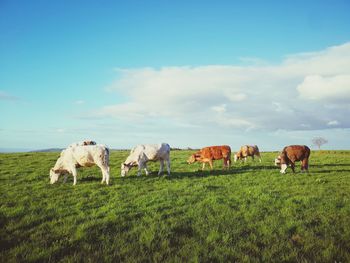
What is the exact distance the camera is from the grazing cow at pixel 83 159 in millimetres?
14664

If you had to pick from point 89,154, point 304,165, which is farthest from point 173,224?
point 304,165

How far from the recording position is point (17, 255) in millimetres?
6008

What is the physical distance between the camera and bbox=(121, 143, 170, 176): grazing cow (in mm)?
18312

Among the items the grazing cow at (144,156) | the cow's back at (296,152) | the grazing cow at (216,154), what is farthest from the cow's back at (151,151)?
the cow's back at (296,152)

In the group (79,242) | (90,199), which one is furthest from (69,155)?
(79,242)

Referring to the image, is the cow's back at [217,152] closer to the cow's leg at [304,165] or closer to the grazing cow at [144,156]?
the grazing cow at [144,156]

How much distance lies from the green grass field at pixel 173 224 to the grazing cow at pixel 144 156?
465cm

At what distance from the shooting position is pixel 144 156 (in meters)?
18.5

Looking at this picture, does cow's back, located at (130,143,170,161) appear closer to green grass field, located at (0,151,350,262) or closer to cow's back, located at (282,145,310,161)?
green grass field, located at (0,151,350,262)

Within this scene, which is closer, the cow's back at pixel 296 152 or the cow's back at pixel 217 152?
the cow's back at pixel 296 152

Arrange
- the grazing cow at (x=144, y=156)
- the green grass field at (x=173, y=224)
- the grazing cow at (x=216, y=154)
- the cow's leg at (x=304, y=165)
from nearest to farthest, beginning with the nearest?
the green grass field at (x=173, y=224) < the grazing cow at (x=144, y=156) < the cow's leg at (x=304, y=165) < the grazing cow at (x=216, y=154)

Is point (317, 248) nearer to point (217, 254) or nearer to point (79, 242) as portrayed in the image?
point (217, 254)

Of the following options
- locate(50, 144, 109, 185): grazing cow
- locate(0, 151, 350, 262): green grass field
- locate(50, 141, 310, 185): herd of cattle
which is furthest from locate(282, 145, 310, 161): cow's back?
locate(50, 144, 109, 185): grazing cow

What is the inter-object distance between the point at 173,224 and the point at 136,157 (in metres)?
10.7
